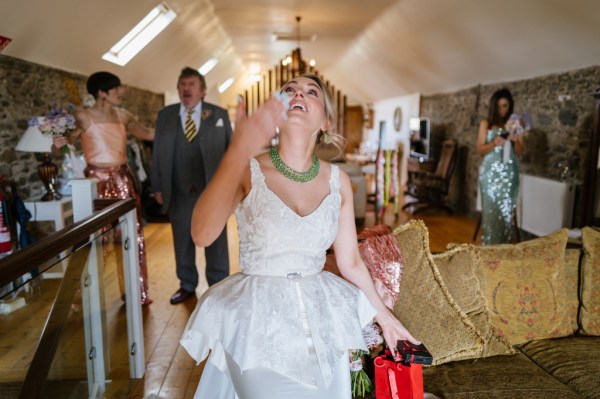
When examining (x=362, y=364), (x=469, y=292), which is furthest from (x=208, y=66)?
(x=362, y=364)

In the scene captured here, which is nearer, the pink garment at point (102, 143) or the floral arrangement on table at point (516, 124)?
the pink garment at point (102, 143)

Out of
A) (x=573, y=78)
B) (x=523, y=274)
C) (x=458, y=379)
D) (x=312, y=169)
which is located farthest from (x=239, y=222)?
(x=573, y=78)

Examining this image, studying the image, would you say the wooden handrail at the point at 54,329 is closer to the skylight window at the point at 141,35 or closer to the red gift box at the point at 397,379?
the red gift box at the point at 397,379

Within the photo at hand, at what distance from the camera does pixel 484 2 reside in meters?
4.87

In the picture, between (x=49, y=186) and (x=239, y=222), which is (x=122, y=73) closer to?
(x=49, y=186)

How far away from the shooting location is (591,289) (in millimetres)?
2363

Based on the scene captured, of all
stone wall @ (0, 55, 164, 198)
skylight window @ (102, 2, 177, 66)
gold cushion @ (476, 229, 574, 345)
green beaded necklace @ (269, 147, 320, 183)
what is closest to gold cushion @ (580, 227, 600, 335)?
gold cushion @ (476, 229, 574, 345)

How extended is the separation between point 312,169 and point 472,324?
1.05 meters

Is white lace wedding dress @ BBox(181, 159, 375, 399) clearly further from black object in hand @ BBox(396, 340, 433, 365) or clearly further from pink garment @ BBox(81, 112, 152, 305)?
pink garment @ BBox(81, 112, 152, 305)

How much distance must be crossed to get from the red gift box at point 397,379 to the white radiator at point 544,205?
4.01 meters

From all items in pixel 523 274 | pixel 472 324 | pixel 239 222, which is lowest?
pixel 472 324

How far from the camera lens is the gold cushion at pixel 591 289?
2354mm

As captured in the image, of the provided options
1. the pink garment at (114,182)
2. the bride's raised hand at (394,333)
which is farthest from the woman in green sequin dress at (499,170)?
the bride's raised hand at (394,333)

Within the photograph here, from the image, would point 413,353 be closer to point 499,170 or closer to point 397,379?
point 397,379
